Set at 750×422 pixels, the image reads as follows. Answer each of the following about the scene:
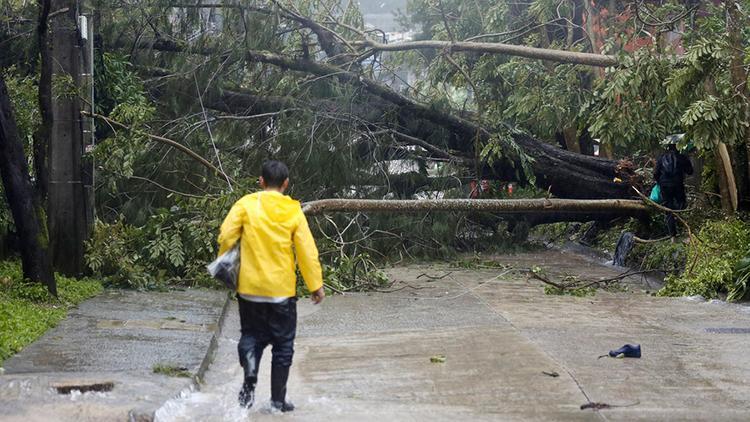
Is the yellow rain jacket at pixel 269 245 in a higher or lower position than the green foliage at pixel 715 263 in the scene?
higher

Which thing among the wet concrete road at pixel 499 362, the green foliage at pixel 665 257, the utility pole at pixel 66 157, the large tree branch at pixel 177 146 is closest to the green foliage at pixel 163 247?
the utility pole at pixel 66 157

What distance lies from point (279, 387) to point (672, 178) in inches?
405

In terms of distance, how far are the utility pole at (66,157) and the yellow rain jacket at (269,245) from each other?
18.8 feet

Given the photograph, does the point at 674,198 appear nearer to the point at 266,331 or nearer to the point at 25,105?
the point at 25,105

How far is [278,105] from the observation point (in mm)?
15000

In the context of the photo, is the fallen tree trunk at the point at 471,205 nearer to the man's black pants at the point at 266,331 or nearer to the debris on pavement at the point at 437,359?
the debris on pavement at the point at 437,359

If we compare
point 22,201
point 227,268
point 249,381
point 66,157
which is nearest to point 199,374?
point 249,381

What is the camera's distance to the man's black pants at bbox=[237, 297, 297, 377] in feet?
20.7

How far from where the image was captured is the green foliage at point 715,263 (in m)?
11.7

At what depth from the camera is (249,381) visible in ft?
20.9

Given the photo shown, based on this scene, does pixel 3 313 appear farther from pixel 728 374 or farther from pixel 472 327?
pixel 728 374

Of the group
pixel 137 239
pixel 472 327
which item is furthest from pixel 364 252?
pixel 472 327

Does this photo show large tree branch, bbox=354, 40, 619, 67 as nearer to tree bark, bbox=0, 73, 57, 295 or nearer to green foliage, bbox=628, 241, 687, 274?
green foliage, bbox=628, 241, 687, 274

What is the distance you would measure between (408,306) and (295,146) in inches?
159
